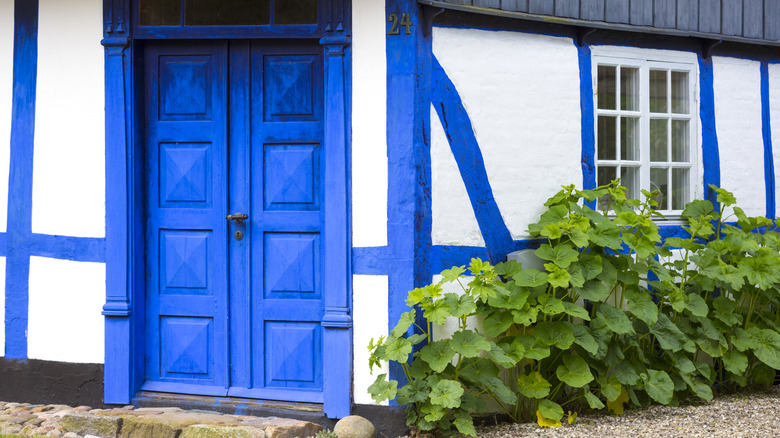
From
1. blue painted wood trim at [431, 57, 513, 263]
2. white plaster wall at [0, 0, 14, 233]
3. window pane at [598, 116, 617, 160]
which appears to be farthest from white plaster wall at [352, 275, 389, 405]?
white plaster wall at [0, 0, 14, 233]

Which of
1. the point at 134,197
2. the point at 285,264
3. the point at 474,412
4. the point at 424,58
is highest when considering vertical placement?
the point at 424,58

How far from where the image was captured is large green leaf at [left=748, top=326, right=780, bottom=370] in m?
5.03

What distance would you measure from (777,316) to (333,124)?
11.7 feet

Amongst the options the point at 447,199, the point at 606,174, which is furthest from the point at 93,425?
the point at 606,174

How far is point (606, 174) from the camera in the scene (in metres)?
5.32

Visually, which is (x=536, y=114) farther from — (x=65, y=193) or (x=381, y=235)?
(x=65, y=193)

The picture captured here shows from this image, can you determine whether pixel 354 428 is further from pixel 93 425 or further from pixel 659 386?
pixel 659 386

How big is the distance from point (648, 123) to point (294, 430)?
3.34 meters

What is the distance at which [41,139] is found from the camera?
497 centimetres

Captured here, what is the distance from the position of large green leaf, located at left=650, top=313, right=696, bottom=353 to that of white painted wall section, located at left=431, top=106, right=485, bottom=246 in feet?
→ 4.48

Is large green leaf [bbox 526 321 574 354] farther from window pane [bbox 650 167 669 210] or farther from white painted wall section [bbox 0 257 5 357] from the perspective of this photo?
white painted wall section [bbox 0 257 5 357]

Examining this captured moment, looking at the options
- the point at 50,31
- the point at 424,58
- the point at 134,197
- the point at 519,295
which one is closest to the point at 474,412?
the point at 519,295

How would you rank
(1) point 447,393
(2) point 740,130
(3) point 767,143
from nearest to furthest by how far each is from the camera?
(1) point 447,393, (2) point 740,130, (3) point 767,143

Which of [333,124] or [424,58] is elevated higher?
[424,58]
